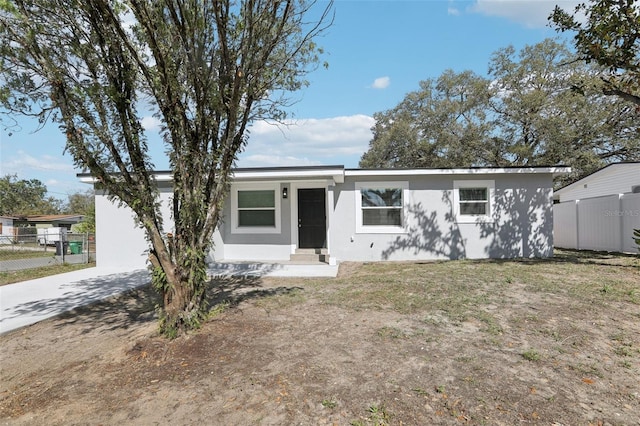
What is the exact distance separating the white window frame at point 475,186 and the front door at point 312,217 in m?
3.86

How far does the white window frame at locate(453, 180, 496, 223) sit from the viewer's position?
10.2m

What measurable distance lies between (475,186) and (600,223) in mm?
5042

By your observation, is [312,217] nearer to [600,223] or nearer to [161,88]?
[161,88]

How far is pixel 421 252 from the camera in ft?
34.0

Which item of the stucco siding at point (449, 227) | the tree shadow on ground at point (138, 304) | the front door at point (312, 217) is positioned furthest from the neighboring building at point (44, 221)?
the stucco siding at point (449, 227)

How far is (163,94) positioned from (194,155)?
0.74 meters

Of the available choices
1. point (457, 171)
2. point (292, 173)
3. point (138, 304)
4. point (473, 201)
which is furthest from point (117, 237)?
point (473, 201)

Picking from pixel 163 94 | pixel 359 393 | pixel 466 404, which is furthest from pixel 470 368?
pixel 163 94

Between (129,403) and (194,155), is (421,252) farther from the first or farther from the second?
(129,403)

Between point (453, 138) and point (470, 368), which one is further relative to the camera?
point (453, 138)

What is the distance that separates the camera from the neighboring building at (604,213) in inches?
418

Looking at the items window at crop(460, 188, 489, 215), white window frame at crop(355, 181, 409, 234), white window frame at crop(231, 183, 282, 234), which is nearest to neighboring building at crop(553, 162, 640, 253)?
window at crop(460, 188, 489, 215)

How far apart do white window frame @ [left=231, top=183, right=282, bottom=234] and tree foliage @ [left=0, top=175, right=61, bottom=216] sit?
41688mm

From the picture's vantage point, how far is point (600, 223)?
11695 mm
